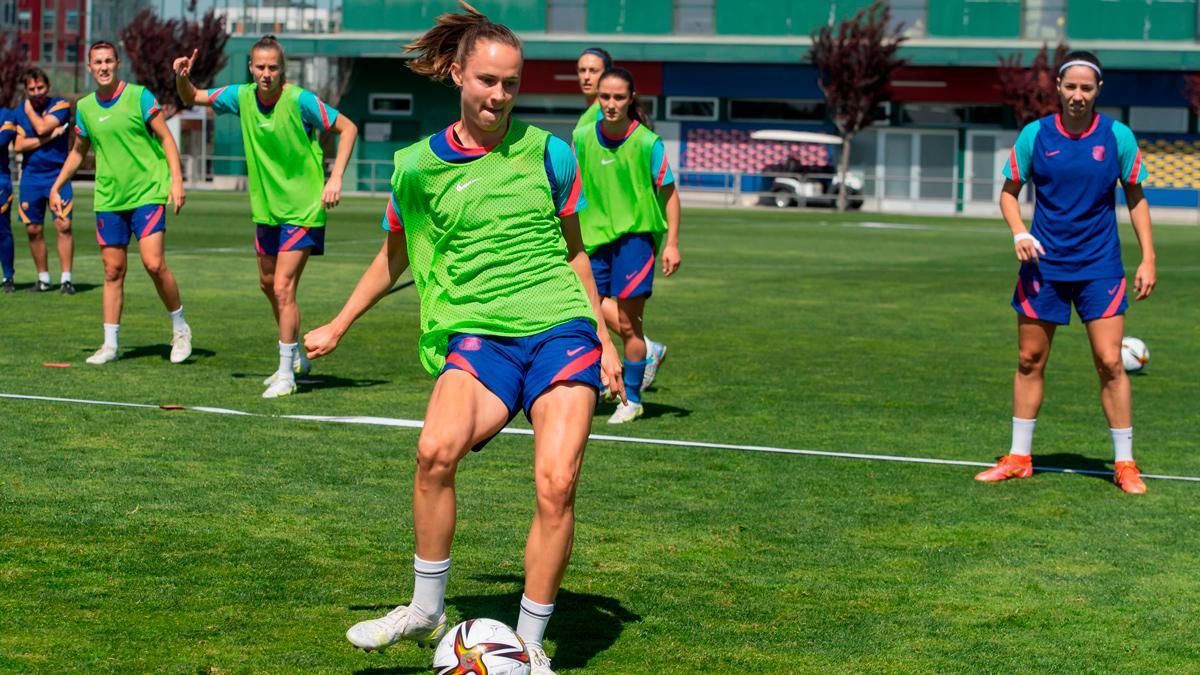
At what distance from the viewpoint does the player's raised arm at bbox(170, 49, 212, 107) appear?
11.4 m

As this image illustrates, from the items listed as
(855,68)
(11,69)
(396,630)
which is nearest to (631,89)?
(396,630)

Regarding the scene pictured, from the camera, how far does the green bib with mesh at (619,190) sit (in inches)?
429

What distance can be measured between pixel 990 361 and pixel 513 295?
9976 mm

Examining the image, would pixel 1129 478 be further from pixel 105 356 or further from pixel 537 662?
pixel 105 356

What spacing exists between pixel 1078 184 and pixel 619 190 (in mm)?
3092

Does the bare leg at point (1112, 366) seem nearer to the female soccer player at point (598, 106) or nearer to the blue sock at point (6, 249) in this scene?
the female soccer player at point (598, 106)

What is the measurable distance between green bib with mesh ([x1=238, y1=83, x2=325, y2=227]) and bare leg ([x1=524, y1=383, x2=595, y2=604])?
22.1ft

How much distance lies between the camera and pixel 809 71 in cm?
6094

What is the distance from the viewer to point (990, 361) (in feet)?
48.8

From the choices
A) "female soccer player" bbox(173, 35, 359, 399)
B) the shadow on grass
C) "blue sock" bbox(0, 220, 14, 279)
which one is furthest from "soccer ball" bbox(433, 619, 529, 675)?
"blue sock" bbox(0, 220, 14, 279)

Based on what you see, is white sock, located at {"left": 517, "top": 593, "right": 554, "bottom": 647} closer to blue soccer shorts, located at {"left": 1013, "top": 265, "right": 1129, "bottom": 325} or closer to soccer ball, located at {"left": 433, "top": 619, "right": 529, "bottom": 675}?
soccer ball, located at {"left": 433, "top": 619, "right": 529, "bottom": 675}

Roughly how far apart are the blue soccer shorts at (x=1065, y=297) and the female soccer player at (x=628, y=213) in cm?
248

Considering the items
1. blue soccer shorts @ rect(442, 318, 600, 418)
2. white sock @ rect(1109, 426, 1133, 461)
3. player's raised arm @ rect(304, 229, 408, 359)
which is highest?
player's raised arm @ rect(304, 229, 408, 359)

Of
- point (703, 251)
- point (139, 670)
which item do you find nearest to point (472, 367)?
point (139, 670)
